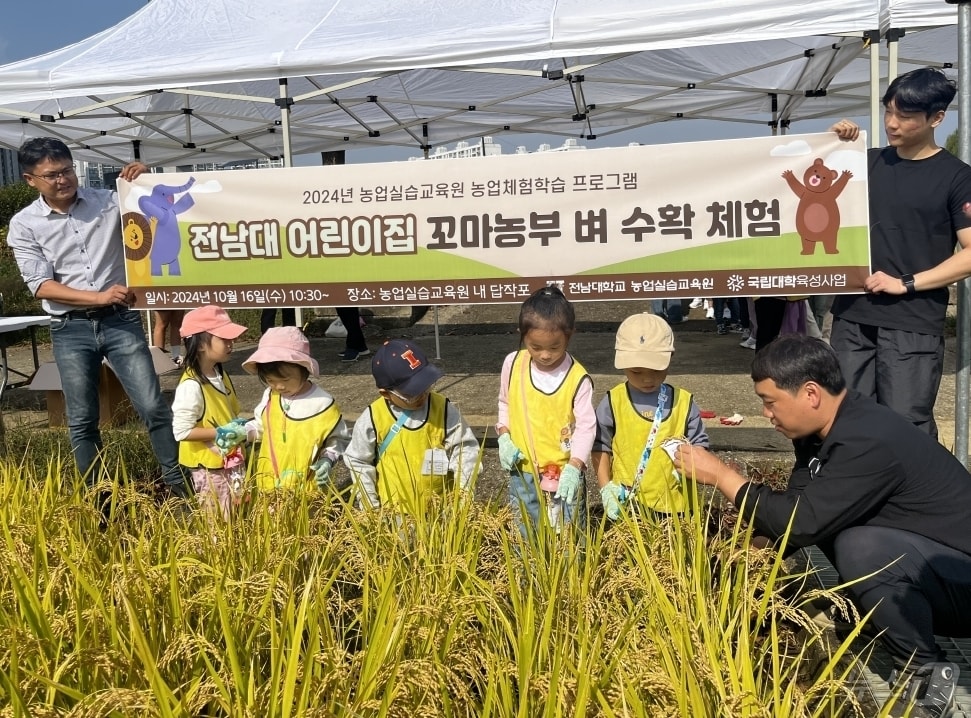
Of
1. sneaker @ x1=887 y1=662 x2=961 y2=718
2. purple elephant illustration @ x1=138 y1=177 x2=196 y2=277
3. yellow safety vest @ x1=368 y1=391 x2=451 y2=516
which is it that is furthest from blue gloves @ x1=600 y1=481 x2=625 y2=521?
purple elephant illustration @ x1=138 y1=177 x2=196 y2=277

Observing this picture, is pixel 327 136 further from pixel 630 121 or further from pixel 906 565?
pixel 906 565

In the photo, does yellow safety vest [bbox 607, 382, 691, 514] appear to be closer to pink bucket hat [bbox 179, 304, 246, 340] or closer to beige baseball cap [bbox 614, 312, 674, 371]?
beige baseball cap [bbox 614, 312, 674, 371]

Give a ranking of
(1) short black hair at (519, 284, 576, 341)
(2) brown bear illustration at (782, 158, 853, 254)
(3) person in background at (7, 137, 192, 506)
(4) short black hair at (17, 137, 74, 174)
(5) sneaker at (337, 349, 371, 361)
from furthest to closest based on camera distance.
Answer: (5) sneaker at (337, 349, 371, 361)
(2) brown bear illustration at (782, 158, 853, 254)
(3) person in background at (7, 137, 192, 506)
(4) short black hair at (17, 137, 74, 174)
(1) short black hair at (519, 284, 576, 341)

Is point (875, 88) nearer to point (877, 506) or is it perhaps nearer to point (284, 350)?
point (877, 506)

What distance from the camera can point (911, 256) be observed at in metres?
3.39

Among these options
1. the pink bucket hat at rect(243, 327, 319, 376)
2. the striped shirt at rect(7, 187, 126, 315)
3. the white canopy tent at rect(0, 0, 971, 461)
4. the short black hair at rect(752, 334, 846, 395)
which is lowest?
the short black hair at rect(752, 334, 846, 395)

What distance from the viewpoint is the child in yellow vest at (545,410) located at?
291 cm

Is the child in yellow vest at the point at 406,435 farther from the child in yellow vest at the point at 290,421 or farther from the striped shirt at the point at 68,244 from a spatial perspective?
the striped shirt at the point at 68,244

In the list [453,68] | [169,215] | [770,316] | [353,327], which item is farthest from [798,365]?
[353,327]

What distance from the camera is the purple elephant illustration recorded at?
4.93 metres

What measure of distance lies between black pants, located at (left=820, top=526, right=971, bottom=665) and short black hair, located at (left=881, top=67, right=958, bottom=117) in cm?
168

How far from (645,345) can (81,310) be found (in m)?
2.70

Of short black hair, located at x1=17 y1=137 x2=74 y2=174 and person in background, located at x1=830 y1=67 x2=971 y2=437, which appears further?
short black hair, located at x1=17 y1=137 x2=74 y2=174

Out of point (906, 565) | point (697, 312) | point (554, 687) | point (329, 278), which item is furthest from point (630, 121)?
point (554, 687)
